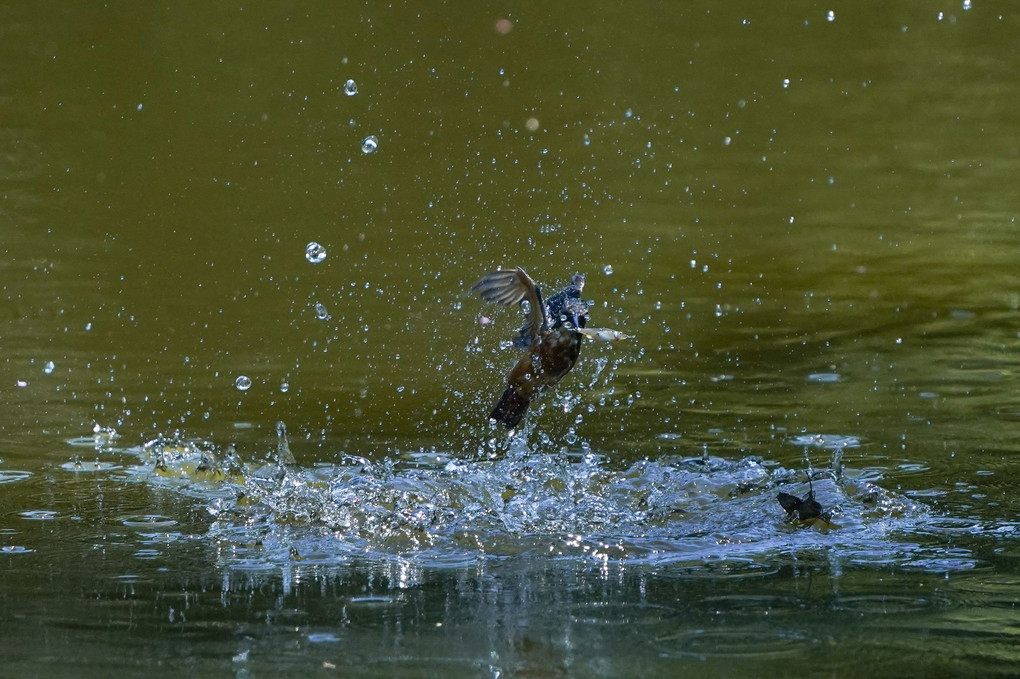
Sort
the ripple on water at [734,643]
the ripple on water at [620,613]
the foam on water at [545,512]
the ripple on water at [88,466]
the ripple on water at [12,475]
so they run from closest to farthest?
1. the ripple on water at [734,643]
2. the ripple on water at [620,613]
3. the foam on water at [545,512]
4. the ripple on water at [12,475]
5. the ripple on water at [88,466]

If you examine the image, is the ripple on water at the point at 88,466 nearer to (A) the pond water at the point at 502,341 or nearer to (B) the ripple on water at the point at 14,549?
(A) the pond water at the point at 502,341

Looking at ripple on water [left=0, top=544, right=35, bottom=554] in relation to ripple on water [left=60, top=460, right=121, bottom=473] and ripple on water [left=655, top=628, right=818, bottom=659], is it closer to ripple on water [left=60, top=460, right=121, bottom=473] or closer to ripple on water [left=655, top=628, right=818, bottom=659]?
ripple on water [left=60, top=460, right=121, bottom=473]

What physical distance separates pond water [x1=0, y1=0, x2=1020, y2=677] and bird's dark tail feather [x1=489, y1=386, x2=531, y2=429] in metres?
0.25

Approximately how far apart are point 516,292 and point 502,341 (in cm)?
84

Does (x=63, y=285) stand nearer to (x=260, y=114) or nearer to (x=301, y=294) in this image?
(x=301, y=294)

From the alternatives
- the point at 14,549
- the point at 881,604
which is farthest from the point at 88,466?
the point at 881,604

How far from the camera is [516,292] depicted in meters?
4.70

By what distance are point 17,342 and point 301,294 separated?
4.95ft

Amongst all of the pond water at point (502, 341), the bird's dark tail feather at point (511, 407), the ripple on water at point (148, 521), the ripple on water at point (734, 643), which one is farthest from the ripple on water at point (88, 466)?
the ripple on water at point (734, 643)

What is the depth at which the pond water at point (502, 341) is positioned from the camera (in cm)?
369

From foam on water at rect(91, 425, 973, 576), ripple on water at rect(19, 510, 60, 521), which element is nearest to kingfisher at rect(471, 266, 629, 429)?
foam on water at rect(91, 425, 973, 576)

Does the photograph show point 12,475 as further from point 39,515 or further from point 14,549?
point 14,549

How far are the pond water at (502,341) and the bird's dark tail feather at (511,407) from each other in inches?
9.8

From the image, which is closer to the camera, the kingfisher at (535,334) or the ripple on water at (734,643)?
the ripple on water at (734,643)
